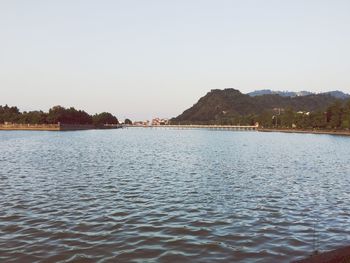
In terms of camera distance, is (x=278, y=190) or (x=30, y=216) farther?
(x=278, y=190)

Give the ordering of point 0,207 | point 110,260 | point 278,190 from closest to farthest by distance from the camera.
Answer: point 110,260, point 0,207, point 278,190

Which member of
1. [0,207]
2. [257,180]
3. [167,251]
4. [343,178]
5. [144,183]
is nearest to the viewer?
[167,251]

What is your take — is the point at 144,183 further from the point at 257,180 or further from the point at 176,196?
the point at 257,180

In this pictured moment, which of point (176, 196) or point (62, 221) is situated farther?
point (176, 196)

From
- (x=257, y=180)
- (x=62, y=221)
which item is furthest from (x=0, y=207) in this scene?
(x=257, y=180)

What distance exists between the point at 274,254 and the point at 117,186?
21.0 metres

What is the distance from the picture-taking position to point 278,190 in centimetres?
3303

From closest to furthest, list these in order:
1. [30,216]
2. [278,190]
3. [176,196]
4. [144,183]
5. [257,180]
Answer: [30,216] → [176,196] → [278,190] → [144,183] → [257,180]

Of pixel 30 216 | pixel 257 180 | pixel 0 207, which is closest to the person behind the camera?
pixel 30 216

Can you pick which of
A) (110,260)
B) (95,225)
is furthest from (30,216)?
(110,260)

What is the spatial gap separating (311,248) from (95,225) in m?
11.7

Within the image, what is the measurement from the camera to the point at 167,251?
16406mm

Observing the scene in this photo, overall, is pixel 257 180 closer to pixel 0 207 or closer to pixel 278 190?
pixel 278 190

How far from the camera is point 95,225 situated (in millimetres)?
20625
